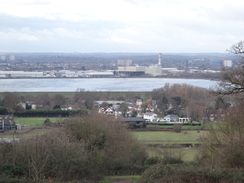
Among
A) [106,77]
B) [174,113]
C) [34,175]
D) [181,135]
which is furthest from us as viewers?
[106,77]

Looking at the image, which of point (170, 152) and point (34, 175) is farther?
point (170, 152)

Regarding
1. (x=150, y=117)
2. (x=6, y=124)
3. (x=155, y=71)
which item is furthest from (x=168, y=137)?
(x=155, y=71)

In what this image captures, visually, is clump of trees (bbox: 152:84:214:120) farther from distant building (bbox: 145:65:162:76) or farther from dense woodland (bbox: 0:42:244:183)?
distant building (bbox: 145:65:162:76)

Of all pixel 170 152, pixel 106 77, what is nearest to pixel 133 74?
pixel 106 77

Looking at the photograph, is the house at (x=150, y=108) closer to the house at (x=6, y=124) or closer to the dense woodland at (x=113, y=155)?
the house at (x=6, y=124)

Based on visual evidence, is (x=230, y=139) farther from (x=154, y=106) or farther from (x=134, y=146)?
(x=154, y=106)

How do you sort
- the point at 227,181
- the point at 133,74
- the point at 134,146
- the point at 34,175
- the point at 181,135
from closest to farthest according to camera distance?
the point at 227,181
the point at 34,175
the point at 134,146
the point at 181,135
the point at 133,74

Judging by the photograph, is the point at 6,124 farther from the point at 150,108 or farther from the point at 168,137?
the point at 150,108

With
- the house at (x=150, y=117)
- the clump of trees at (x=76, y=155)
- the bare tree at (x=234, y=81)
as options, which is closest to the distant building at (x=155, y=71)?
the house at (x=150, y=117)
